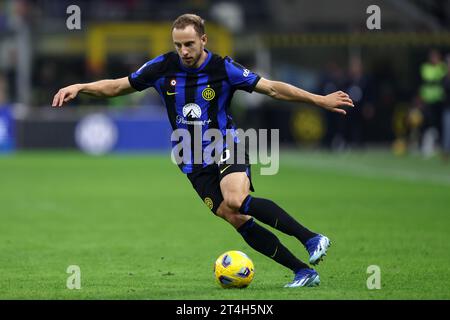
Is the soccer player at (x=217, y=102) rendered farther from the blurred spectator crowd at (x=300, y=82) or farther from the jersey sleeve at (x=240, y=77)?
the blurred spectator crowd at (x=300, y=82)

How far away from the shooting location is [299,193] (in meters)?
16.4

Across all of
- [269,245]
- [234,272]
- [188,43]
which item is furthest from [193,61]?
[234,272]

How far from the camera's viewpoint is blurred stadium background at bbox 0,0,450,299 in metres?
9.45

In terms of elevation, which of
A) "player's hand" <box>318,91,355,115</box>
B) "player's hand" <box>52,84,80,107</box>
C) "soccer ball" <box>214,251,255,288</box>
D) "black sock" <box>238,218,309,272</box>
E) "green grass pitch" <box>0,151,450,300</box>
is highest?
"player's hand" <box>52,84,80,107</box>

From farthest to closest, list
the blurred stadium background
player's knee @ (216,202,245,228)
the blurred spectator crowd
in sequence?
the blurred spectator crowd, the blurred stadium background, player's knee @ (216,202,245,228)

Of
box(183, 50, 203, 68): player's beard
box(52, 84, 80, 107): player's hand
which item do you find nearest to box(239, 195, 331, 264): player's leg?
box(183, 50, 203, 68): player's beard

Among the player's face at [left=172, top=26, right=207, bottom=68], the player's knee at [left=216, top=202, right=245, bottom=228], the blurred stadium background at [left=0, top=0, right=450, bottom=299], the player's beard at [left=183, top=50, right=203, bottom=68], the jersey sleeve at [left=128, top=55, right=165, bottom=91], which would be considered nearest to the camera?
the player's face at [left=172, top=26, right=207, bottom=68]

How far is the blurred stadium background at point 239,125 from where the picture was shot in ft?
31.0

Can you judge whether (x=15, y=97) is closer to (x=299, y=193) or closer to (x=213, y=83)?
(x=299, y=193)

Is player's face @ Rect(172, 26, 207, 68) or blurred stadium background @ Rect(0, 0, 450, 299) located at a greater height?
player's face @ Rect(172, 26, 207, 68)

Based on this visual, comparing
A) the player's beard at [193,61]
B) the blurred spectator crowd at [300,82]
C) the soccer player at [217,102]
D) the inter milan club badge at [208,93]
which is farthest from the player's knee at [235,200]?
the blurred spectator crowd at [300,82]

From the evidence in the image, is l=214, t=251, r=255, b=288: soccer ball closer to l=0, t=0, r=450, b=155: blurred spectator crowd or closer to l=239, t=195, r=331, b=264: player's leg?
l=239, t=195, r=331, b=264: player's leg
